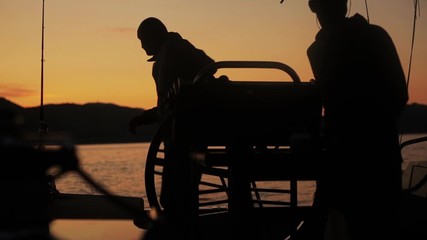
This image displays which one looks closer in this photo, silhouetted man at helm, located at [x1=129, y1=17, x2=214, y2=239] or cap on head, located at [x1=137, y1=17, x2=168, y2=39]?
silhouetted man at helm, located at [x1=129, y1=17, x2=214, y2=239]

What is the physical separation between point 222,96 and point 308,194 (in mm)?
32703

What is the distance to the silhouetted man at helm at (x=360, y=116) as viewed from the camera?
8.92 ft

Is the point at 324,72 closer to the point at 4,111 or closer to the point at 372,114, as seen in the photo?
the point at 372,114

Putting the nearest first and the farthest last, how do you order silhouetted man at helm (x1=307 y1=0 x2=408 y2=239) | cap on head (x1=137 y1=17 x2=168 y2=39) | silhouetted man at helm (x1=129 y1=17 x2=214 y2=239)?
1. silhouetted man at helm (x1=307 y1=0 x2=408 y2=239)
2. silhouetted man at helm (x1=129 y1=17 x2=214 y2=239)
3. cap on head (x1=137 y1=17 x2=168 y2=39)

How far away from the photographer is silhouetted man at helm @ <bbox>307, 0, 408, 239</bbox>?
2.72 m

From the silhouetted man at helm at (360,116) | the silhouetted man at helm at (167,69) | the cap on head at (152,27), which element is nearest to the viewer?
the silhouetted man at helm at (360,116)

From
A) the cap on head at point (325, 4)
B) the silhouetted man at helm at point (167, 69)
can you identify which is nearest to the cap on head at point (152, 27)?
the silhouetted man at helm at point (167, 69)

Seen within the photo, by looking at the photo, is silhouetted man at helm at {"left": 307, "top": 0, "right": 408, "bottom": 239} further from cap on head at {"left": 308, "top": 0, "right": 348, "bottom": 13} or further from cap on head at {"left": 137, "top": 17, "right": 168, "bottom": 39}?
cap on head at {"left": 137, "top": 17, "right": 168, "bottom": 39}

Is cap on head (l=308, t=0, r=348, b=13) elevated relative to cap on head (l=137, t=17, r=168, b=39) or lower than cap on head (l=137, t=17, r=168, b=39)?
lower

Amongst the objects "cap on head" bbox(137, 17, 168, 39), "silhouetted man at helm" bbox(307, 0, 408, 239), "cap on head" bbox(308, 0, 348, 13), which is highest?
"cap on head" bbox(137, 17, 168, 39)

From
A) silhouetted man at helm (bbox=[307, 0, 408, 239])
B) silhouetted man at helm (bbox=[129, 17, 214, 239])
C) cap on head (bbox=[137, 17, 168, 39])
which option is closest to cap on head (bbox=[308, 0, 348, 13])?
silhouetted man at helm (bbox=[307, 0, 408, 239])

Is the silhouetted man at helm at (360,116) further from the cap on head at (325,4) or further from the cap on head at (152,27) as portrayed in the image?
the cap on head at (152,27)

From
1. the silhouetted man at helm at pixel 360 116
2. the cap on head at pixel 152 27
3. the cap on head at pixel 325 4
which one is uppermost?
the cap on head at pixel 152 27

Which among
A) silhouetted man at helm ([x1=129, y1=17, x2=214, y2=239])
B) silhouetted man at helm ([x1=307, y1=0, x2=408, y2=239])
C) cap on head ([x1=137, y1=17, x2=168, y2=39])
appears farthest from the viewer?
cap on head ([x1=137, y1=17, x2=168, y2=39])
